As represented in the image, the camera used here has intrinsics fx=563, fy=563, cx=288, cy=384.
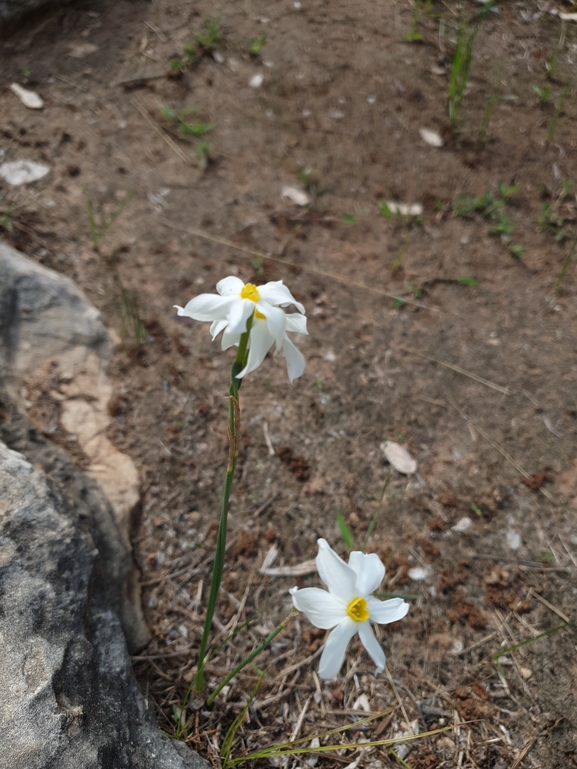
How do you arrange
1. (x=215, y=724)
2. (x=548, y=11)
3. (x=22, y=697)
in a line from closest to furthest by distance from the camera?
1. (x=22, y=697)
2. (x=215, y=724)
3. (x=548, y=11)

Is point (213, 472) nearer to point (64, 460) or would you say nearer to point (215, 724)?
point (64, 460)

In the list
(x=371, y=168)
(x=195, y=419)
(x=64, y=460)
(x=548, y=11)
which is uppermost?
(x=548, y=11)

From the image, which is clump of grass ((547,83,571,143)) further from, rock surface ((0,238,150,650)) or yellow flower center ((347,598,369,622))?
yellow flower center ((347,598,369,622))

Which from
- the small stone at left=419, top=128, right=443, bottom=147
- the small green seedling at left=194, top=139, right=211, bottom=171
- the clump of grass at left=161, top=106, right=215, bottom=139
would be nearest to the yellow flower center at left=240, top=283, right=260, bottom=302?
the small green seedling at left=194, top=139, right=211, bottom=171

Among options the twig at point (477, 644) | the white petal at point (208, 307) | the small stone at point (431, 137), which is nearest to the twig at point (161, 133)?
the small stone at point (431, 137)

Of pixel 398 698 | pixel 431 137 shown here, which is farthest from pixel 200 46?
pixel 398 698

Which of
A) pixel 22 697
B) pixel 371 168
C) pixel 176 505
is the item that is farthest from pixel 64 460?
pixel 371 168

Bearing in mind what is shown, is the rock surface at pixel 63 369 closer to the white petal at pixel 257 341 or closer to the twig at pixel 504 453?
the white petal at pixel 257 341

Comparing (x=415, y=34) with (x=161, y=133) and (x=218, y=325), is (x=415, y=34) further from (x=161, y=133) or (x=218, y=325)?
(x=218, y=325)
